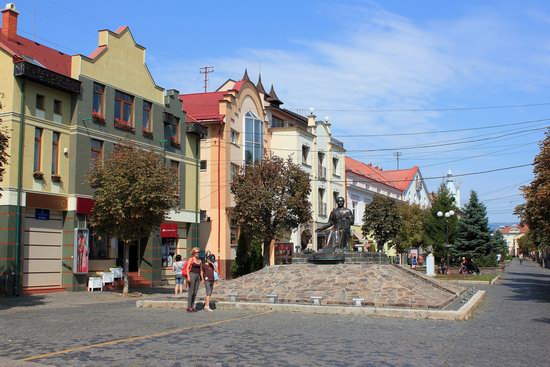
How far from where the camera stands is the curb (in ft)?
49.3

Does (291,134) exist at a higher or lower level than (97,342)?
higher

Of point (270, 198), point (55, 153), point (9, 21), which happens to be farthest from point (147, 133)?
point (9, 21)

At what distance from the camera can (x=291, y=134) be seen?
46844 millimetres

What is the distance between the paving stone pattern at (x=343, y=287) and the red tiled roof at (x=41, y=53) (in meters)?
13.0

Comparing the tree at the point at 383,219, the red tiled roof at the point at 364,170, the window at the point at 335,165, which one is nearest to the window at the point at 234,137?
the tree at the point at 383,219

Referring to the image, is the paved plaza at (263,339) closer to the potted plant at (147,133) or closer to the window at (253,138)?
the potted plant at (147,133)

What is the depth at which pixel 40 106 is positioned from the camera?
24766mm

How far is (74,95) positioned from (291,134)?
75.4 feet

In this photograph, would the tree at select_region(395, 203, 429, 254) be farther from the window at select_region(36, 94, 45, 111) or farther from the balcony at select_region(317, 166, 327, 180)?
the window at select_region(36, 94, 45, 111)

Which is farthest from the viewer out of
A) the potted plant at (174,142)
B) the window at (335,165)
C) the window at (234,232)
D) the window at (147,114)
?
the window at (335,165)

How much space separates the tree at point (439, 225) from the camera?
2077 inches

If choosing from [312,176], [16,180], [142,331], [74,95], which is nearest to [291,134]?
[312,176]

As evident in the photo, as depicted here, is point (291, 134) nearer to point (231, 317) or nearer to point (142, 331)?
point (231, 317)

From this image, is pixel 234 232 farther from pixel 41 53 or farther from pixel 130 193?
pixel 130 193
